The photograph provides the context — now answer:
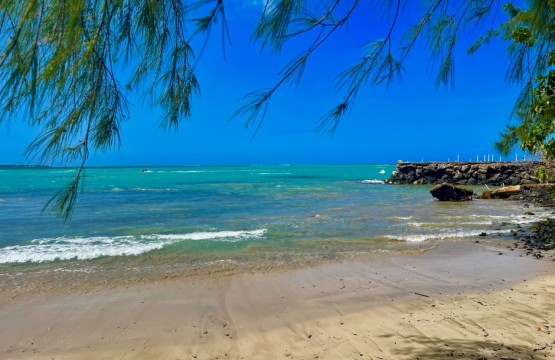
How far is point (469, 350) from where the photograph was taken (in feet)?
12.7

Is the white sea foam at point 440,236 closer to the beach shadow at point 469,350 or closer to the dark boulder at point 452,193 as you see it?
the beach shadow at point 469,350

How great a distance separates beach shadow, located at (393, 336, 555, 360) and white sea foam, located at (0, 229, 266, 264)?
7.67m

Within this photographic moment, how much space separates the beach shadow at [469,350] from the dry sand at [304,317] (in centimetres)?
1

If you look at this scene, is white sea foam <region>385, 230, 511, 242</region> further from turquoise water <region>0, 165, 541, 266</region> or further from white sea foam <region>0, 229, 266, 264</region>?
white sea foam <region>0, 229, 266, 264</region>

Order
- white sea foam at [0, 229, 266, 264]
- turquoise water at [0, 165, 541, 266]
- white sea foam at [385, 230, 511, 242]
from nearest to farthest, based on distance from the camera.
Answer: white sea foam at [0, 229, 266, 264] → turquoise water at [0, 165, 541, 266] → white sea foam at [385, 230, 511, 242]

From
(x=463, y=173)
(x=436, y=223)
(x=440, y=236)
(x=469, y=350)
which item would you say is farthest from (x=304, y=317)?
(x=463, y=173)

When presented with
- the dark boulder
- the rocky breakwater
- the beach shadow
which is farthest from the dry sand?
the rocky breakwater

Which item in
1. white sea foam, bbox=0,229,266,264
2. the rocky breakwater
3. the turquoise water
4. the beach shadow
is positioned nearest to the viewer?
the beach shadow

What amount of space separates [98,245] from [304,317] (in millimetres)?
8002

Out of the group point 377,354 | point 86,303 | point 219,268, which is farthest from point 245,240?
point 377,354

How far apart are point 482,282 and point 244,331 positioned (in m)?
4.63

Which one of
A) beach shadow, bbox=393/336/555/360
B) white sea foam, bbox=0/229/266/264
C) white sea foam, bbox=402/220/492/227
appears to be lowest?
white sea foam, bbox=0/229/266/264

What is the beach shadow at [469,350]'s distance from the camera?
12.2 ft

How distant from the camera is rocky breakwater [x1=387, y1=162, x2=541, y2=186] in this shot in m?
36.4
